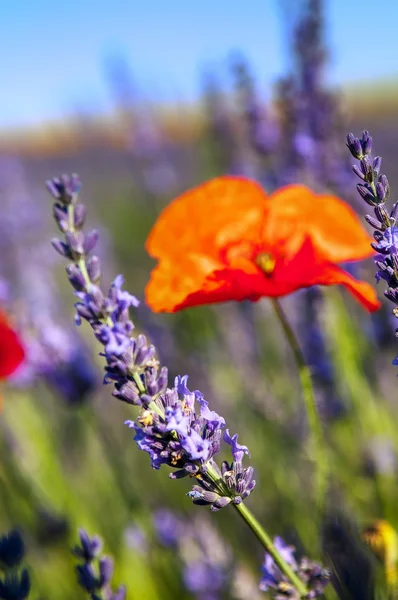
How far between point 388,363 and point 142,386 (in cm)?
187

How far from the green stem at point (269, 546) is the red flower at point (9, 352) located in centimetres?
92

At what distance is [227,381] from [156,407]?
8.47ft

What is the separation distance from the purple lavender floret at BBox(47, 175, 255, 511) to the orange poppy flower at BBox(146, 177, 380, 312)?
9.6 inches

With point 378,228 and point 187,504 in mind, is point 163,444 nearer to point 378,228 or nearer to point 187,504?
point 378,228

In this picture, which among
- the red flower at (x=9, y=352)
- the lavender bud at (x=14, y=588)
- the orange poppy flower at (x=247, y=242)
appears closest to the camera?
the lavender bud at (x=14, y=588)

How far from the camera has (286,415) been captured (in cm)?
236

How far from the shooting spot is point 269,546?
0.83m

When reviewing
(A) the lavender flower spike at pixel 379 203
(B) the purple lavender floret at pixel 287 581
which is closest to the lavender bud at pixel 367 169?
(A) the lavender flower spike at pixel 379 203

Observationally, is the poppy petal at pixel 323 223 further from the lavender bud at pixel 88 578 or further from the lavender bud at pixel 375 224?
the lavender bud at pixel 88 578

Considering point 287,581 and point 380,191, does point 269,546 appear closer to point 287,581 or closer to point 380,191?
point 287,581

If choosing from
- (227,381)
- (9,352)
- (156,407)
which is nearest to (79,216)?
(156,407)

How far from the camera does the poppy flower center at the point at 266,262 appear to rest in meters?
1.27

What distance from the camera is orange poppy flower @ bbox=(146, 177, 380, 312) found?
1093 mm

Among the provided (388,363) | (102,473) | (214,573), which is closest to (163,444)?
(214,573)
